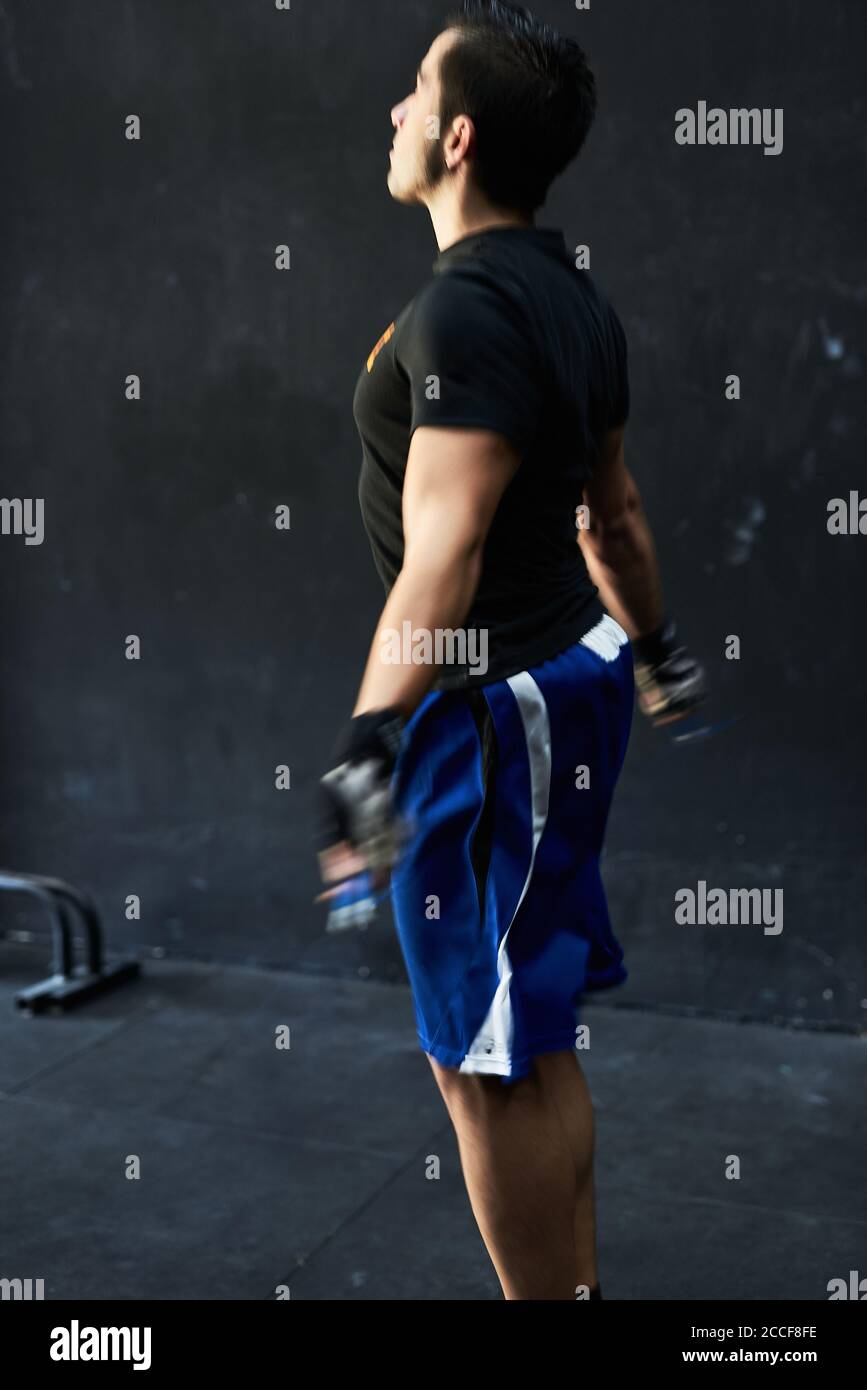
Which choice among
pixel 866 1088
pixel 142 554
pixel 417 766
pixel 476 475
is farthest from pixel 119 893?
pixel 476 475

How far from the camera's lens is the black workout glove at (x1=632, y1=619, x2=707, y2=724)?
191 centimetres

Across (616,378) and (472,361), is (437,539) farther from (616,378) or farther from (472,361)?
(616,378)

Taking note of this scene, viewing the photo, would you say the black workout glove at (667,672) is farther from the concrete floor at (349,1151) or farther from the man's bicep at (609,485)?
the concrete floor at (349,1151)

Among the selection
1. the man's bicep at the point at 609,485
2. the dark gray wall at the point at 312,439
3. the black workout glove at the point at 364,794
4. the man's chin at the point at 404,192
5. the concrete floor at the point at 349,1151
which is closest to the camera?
the black workout glove at the point at 364,794

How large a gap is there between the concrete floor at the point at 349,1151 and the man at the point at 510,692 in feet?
2.09

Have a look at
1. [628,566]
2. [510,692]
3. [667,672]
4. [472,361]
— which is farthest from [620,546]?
[472,361]

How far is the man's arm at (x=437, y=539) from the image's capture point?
1.34 metres

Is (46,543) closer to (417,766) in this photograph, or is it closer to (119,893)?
(119,893)

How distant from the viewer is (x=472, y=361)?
1384 millimetres

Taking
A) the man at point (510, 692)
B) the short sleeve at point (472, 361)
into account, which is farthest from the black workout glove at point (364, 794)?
the short sleeve at point (472, 361)

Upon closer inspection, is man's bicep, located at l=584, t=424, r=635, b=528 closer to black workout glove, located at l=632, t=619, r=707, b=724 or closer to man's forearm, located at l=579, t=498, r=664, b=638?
man's forearm, located at l=579, t=498, r=664, b=638

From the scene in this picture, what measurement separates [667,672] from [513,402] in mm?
614

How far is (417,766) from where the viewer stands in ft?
5.00

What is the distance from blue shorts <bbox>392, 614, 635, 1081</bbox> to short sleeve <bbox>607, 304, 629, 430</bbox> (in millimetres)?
331
